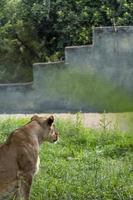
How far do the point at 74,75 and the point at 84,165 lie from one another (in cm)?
402

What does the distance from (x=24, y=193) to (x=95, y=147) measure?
3.22 m

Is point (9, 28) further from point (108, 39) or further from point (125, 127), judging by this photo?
point (125, 127)

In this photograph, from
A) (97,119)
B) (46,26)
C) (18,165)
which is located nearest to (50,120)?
(18,165)

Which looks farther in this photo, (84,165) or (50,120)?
(84,165)

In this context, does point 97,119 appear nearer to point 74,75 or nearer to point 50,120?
point 74,75

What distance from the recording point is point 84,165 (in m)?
8.06

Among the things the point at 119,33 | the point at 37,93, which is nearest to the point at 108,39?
the point at 119,33

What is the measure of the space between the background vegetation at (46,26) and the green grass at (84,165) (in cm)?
253

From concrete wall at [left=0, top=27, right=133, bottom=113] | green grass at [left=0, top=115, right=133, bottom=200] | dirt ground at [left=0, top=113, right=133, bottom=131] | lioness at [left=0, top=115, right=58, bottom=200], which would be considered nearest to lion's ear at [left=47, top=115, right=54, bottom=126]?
lioness at [left=0, top=115, right=58, bottom=200]

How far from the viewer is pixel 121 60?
11.6 m

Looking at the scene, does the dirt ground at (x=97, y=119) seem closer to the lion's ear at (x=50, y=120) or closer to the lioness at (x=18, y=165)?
the lion's ear at (x=50, y=120)

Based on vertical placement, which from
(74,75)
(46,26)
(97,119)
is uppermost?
(46,26)

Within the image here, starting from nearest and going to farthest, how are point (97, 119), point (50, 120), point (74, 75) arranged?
point (50, 120) → point (97, 119) → point (74, 75)

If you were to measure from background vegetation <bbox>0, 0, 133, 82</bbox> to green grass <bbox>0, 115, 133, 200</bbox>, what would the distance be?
253cm
